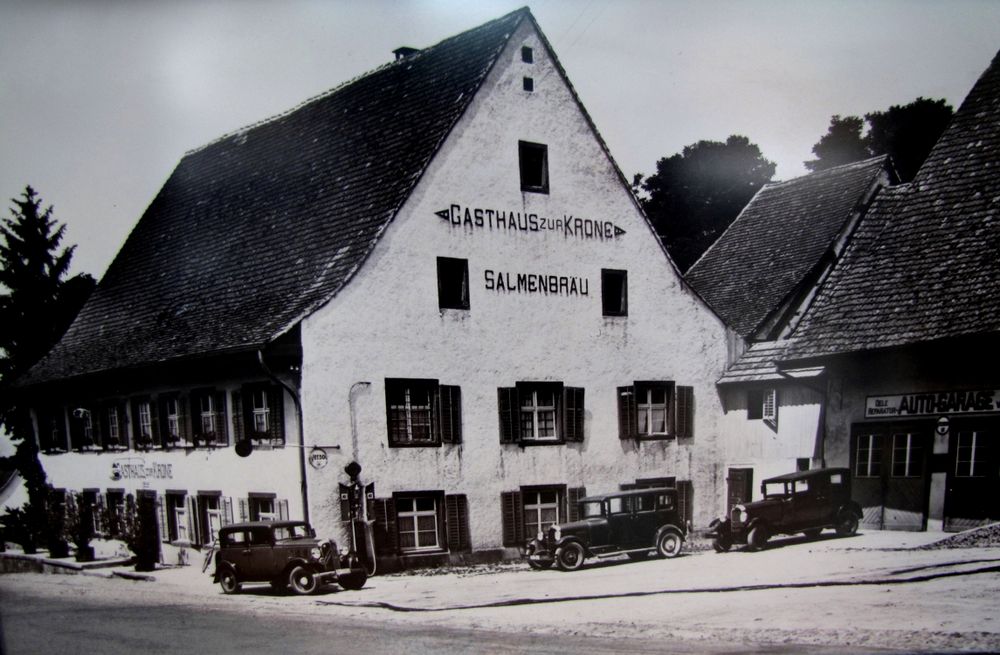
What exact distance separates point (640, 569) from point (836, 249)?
21.4 ft

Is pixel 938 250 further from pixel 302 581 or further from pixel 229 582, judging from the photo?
pixel 229 582

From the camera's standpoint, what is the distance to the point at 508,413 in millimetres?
16656

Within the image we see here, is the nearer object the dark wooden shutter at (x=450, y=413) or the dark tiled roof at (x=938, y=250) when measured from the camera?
the dark tiled roof at (x=938, y=250)

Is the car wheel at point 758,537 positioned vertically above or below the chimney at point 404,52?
below

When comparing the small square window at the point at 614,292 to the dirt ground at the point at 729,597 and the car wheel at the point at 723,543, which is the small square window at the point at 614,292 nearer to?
the car wheel at the point at 723,543

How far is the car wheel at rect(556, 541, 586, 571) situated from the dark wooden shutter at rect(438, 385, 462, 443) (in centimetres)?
253

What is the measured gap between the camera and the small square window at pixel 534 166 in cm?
1647

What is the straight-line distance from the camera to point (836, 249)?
17.3m

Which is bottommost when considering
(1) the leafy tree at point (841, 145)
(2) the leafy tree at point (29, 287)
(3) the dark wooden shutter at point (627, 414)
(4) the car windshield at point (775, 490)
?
(4) the car windshield at point (775, 490)

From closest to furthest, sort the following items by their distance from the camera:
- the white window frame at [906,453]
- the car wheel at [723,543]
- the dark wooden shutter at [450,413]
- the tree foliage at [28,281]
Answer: the tree foliage at [28,281] → the white window frame at [906,453] → the car wheel at [723,543] → the dark wooden shutter at [450,413]

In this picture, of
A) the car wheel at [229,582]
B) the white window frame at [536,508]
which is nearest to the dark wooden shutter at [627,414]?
the white window frame at [536,508]

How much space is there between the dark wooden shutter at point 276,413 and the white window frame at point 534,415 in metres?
3.82

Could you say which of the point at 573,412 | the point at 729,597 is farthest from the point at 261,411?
the point at 729,597

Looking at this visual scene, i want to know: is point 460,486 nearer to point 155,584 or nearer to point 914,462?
point 155,584
